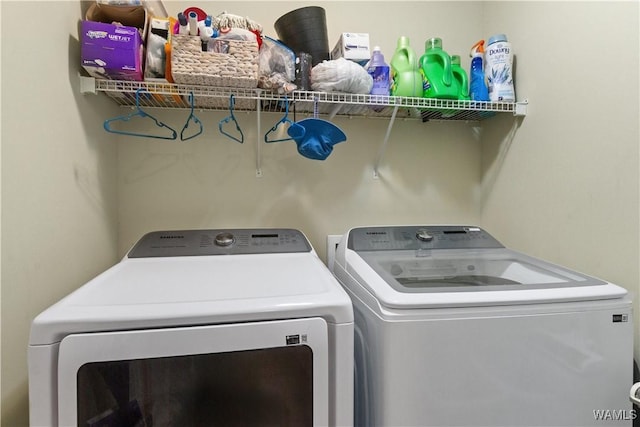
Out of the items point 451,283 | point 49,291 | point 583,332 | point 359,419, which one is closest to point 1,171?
point 49,291

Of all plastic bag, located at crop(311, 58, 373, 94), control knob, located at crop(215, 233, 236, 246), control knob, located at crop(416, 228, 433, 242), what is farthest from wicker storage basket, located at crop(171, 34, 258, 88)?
control knob, located at crop(416, 228, 433, 242)

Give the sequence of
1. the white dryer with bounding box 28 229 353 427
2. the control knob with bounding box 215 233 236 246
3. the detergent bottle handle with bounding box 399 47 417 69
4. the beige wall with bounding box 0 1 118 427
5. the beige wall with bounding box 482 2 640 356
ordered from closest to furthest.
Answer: the white dryer with bounding box 28 229 353 427, the beige wall with bounding box 0 1 118 427, the beige wall with bounding box 482 2 640 356, the control knob with bounding box 215 233 236 246, the detergent bottle handle with bounding box 399 47 417 69

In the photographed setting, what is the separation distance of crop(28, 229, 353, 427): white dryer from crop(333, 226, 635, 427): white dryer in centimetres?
13

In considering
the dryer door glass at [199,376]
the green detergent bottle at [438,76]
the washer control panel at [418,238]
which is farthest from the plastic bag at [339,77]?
the dryer door glass at [199,376]

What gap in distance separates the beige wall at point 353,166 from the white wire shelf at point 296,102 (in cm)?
7

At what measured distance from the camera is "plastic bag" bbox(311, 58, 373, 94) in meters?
1.35

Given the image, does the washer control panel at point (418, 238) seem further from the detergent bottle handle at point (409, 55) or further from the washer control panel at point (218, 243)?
the detergent bottle handle at point (409, 55)

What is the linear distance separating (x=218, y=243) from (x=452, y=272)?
95 centimetres

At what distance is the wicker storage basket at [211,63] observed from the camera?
119cm

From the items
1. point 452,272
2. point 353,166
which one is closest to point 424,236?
point 452,272

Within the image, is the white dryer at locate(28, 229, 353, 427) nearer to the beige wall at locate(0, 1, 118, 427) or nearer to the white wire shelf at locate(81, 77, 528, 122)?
the beige wall at locate(0, 1, 118, 427)

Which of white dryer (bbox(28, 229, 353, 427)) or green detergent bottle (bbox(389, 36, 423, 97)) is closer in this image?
white dryer (bbox(28, 229, 353, 427))

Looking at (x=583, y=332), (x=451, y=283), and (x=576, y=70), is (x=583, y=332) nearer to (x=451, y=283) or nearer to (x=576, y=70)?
(x=451, y=283)

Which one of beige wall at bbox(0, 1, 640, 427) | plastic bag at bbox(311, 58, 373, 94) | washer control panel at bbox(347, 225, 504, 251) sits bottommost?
washer control panel at bbox(347, 225, 504, 251)
